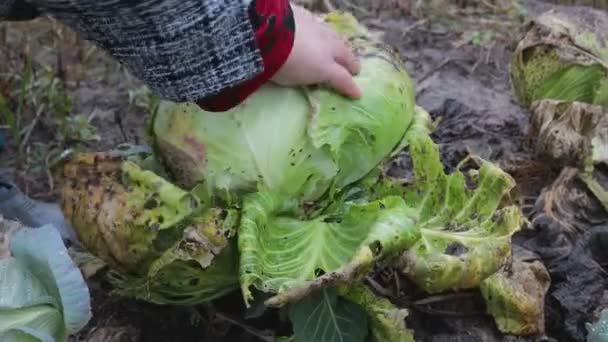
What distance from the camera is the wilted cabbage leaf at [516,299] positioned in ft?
5.44

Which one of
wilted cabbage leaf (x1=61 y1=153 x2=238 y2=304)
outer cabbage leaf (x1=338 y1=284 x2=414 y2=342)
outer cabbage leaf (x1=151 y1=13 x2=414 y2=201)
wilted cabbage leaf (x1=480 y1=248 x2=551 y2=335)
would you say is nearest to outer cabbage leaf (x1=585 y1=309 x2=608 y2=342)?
wilted cabbage leaf (x1=480 y1=248 x2=551 y2=335)

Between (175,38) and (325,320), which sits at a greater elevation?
(175,38)

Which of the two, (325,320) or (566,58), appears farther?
(566,58)

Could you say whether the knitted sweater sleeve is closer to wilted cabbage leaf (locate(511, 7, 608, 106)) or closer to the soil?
the soil

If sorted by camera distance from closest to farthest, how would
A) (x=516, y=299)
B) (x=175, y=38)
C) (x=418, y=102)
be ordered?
(x=175, y=38), (x=516, y=299), (x=418, y=102)

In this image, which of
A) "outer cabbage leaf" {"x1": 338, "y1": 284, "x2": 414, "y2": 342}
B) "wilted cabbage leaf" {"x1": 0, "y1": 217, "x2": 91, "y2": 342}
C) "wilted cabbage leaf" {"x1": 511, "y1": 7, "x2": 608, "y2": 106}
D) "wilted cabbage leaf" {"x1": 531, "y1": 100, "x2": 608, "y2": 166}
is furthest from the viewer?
"wilted cabbage leaf" {"x1": 511, "y1": 7, "x2": 608, "y2": 106}

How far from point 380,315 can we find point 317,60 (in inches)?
18.5

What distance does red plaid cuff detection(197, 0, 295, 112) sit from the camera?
148cm

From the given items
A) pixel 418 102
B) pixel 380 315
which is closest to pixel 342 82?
pixel 380 315

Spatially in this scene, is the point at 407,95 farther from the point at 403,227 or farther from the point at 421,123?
the point at 403,227

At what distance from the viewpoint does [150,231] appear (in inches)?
59.8

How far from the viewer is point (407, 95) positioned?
178 cm

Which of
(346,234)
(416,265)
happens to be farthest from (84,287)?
(416,265)

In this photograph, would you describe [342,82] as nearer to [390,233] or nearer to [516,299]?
[390,233]
